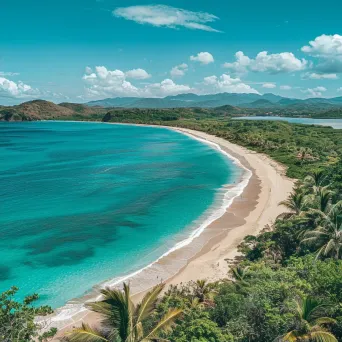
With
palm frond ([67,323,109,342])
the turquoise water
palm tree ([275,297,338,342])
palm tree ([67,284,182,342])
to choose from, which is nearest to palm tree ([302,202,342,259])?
palm tree ([275,297,338,342])

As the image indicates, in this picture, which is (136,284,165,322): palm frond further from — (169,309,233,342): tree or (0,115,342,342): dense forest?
(169,309,233,342): tree

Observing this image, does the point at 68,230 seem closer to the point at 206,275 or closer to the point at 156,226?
the point at 156,226

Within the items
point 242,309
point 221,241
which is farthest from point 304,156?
point 242,309

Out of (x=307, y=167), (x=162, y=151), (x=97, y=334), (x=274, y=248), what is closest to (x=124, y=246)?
(x=274, y=248)

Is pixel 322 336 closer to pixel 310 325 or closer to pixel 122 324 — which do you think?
pixel 310 325

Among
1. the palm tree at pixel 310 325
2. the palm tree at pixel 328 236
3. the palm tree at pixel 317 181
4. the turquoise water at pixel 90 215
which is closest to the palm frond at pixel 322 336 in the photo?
the palm tree at pixel 310 325

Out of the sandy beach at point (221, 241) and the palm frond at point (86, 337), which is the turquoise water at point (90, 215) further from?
the palm frond at point (86, 337)
